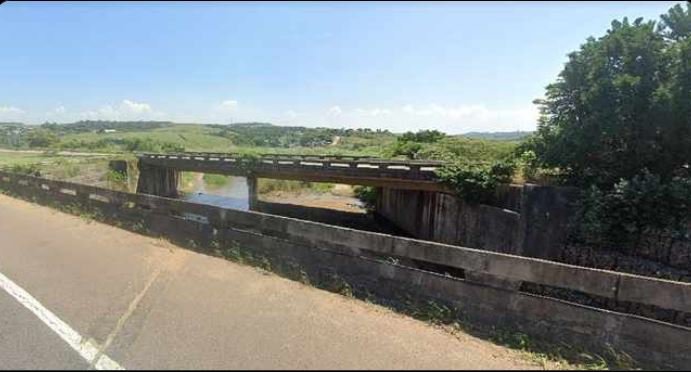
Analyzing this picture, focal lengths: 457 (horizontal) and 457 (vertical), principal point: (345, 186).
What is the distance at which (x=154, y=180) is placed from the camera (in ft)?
172

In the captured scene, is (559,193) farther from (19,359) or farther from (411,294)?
(19,359)

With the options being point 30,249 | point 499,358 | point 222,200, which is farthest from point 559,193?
point 222,200

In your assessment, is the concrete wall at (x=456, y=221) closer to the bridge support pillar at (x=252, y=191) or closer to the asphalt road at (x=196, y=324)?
the bridge support pillar at (x=252, y=191)

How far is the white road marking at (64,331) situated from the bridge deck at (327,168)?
19.0 meters

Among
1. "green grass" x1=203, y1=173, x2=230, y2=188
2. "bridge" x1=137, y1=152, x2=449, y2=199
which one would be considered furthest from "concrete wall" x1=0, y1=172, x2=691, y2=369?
"green grass" x1=203, y1=173, x2=230, y2=188

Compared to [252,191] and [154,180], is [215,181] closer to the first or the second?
[154,180]

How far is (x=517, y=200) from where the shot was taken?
751 inches

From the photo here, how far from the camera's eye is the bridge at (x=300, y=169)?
25.6 metres

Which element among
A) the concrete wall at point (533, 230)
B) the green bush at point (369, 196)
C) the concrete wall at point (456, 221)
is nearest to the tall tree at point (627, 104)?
the concrete wall at point (533, 230)

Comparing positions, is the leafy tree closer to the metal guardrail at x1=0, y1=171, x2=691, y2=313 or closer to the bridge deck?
the bridge deck

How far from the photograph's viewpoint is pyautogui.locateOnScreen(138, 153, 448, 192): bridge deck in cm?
2530

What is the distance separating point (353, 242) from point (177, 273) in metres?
2.92

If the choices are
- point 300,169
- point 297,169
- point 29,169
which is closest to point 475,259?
point 300,169

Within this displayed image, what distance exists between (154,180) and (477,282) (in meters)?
52.2
